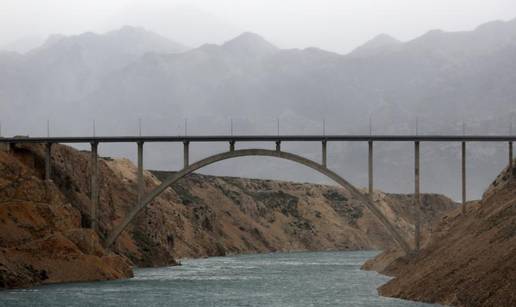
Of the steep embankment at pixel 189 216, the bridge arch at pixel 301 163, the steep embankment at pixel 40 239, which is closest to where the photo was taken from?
the steep embankment at pixel 40 239

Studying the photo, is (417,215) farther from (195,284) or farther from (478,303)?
(478,303)

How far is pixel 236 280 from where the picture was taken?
85062mm

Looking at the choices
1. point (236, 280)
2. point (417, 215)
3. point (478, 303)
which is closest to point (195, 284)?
point (236, 280)

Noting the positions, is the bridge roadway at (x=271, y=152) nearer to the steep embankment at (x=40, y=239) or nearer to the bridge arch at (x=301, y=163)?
the bridge arch at (x=301, y=163)

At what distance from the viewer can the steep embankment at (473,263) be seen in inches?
2069

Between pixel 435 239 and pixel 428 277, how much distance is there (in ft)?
74.9

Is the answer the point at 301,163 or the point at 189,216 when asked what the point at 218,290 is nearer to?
the point at 301,163

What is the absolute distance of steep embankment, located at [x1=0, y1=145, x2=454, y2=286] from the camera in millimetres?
85250

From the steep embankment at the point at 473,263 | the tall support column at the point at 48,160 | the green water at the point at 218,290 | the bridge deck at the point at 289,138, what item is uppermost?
the bridge deck at the point at 289,138

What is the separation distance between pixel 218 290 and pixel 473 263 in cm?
2227

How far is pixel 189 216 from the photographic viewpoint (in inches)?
5797

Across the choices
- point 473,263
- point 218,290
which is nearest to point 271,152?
point 218,290

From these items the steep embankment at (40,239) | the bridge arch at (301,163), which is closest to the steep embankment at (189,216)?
the steep embankment at (40,239)

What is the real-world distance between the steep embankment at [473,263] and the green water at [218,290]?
1.97m
